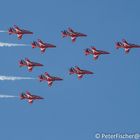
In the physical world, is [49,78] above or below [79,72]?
below

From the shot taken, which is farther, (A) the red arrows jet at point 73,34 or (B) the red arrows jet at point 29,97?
(A) the red arrows jet at point 73,34

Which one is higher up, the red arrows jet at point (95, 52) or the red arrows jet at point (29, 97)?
the red arrows jet at point (95, 52)

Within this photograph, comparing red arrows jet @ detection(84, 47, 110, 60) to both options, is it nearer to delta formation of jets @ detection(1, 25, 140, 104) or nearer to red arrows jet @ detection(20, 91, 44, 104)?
delta formation of jets @ detection(1, 25, 140, 104)

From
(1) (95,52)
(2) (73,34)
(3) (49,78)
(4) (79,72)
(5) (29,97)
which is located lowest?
(5) (29,97)

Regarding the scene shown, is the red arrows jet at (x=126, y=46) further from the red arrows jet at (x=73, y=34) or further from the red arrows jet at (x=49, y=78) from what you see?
the red arrows jet at (x=49, y=78)

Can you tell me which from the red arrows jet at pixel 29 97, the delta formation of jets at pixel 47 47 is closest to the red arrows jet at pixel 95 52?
the delta formation of jets at pixel 47 47

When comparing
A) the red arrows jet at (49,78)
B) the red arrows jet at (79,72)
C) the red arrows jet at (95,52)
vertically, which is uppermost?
the red arrows jet at (95,52)

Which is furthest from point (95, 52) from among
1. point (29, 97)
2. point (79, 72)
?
point (29, 97)

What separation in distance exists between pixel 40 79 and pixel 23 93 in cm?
526

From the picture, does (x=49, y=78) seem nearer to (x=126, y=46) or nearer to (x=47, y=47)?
(x=47, y=47)

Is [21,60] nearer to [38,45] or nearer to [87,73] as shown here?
[38,45]

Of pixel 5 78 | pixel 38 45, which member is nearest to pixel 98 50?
pixel 38 45

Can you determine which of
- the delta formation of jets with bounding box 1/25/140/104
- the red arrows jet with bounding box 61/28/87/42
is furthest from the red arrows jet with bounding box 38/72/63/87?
the red arrows jet with bounding box 61/28/87/42

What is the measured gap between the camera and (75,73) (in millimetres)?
115438
